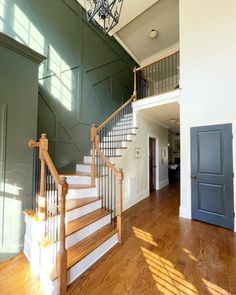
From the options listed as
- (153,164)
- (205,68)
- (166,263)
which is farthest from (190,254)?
(153,164)

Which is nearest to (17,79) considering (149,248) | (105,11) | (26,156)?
(26,156)

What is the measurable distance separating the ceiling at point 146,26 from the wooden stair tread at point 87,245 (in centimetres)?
559

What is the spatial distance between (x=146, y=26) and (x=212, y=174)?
5526 mm

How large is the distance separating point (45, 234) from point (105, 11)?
2.65 metres

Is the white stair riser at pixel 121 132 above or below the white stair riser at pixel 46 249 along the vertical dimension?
above

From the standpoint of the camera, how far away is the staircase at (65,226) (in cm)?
173

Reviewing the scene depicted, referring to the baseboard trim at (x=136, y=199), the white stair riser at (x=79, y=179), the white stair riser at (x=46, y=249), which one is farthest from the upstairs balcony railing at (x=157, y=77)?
the white stair riser at (x=46, y=249)

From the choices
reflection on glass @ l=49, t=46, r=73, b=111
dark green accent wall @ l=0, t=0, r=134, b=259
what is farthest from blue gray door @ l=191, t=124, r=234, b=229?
reflection on glass @ l=49, t=46, r=73, b=111

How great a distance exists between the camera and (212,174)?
340 centimetres

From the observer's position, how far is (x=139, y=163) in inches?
194

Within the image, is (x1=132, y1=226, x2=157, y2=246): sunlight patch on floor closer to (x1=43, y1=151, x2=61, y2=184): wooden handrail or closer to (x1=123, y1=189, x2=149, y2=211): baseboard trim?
(x1=123, y1=189, x2=149, y2=211): baseboard trim

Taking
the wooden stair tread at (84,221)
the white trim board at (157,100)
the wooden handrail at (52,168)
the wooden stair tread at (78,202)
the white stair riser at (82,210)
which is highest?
the white trim board at (157,100)

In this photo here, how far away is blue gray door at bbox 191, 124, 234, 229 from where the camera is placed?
3.21 metres

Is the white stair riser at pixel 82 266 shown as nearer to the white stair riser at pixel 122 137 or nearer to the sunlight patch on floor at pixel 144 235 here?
the sunlight patch on floor at pixel 144 235
